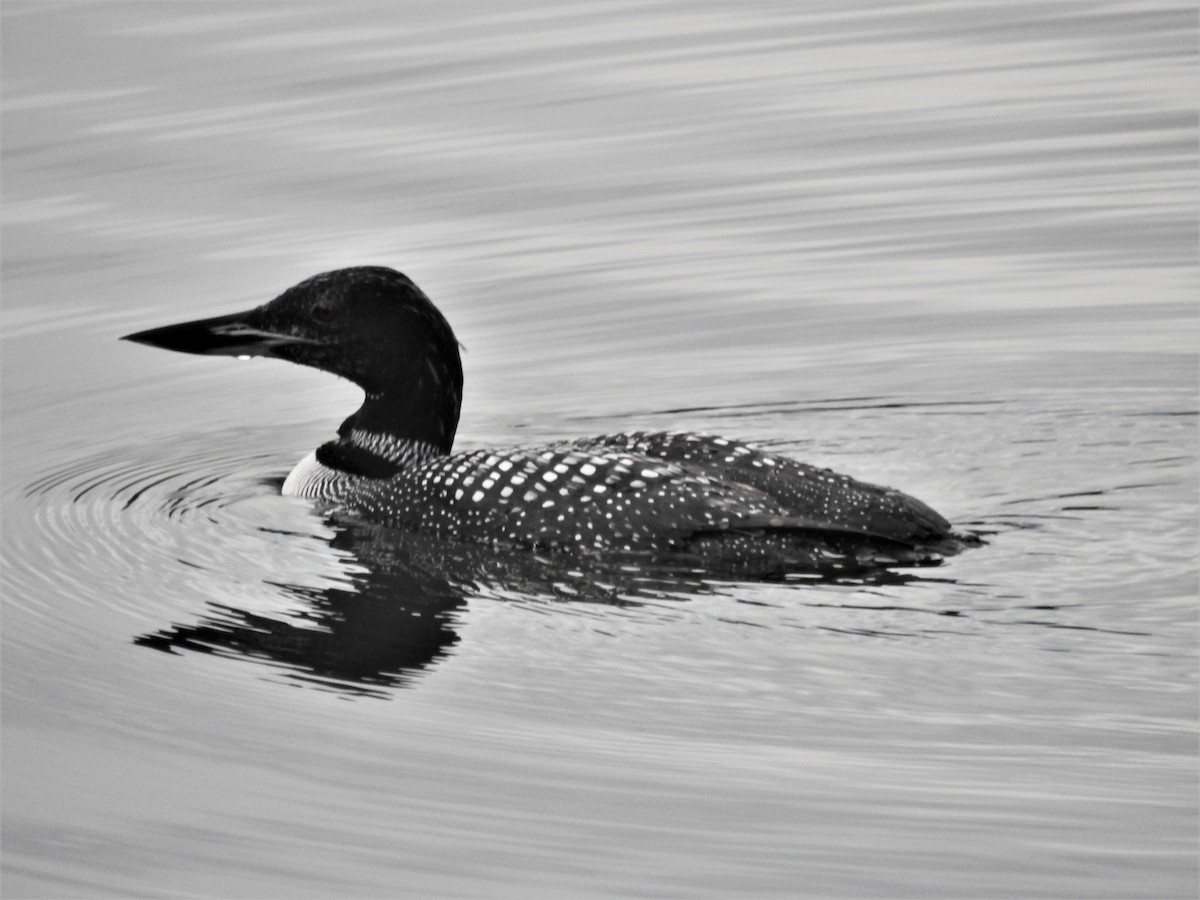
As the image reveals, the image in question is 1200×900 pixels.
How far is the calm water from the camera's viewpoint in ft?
13.8

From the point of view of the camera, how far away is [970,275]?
26.8 feet

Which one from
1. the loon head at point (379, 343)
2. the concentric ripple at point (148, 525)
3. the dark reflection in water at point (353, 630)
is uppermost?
the loon head at point (379, 343)

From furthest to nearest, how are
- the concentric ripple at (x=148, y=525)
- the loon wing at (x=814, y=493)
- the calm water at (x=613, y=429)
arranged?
the concentric ripple at (x=148, y=525) → the loon wing at (x=814, y=493) → the calm water at (x=613, y=429)

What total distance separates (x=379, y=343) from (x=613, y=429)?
0.87 m

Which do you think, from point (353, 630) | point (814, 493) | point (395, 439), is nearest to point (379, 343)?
point (395, 439)

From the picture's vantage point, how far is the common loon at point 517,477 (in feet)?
18.4

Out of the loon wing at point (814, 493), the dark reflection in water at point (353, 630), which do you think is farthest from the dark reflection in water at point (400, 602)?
the loon wing at point (814, 493)

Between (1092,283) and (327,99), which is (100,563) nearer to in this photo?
(1092,283)

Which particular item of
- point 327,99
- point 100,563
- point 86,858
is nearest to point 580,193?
point 327,99

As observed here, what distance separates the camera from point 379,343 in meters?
6.44

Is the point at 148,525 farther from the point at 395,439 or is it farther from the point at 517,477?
the point at 517,477

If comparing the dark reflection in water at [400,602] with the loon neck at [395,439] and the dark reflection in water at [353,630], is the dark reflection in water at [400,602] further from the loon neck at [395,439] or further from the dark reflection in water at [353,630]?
the loon neck at [395,439]

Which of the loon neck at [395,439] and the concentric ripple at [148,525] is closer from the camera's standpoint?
the concentric ripple at [148,525]

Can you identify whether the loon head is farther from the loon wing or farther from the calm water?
the loon wing
